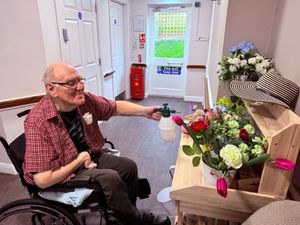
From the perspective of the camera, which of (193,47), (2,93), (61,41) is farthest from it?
(193,47)

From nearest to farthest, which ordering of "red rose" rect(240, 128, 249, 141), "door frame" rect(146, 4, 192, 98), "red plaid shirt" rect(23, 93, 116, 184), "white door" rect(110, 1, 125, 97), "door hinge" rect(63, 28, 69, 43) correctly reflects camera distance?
"red rose" rect(240, 128, 249, 141) → "red plaid shirt" rect(23, 93, 116, 184) → "door hinge" rect(63, 28, 69, 43) → "white door" rect(110, 1, 125, 97) → "door frame" rect(146, 4, 192, 98)

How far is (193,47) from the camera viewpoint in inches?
172

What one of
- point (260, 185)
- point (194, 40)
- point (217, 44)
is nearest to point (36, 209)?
point (260, 185)

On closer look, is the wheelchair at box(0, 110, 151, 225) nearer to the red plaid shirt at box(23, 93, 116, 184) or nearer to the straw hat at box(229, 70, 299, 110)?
the red plaid shirt at box(23, 93, 116, 184)

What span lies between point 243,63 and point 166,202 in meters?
1.27

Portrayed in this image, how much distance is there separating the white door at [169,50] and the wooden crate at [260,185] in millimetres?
3790

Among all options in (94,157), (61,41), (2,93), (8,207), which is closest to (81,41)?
(61,41)

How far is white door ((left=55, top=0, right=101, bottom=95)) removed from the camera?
2371 mm

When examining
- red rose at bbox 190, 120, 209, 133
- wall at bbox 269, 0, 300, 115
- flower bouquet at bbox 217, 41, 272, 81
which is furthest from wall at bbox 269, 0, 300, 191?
red rose at bbox 190, 120, 209, 133

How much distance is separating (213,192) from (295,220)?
33 centimetres

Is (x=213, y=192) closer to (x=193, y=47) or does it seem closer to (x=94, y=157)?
(x=94, y=157)

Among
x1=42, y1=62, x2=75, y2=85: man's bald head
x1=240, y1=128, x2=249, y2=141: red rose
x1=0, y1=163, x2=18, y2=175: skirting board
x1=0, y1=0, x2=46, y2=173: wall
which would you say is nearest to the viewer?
x1=240, y1=128, x2=249, y2=141: red rose

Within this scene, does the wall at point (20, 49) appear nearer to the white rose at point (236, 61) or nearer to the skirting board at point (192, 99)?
the white rose at point (236, 61)

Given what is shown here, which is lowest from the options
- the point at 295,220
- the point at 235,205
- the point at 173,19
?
the point at 235,205
